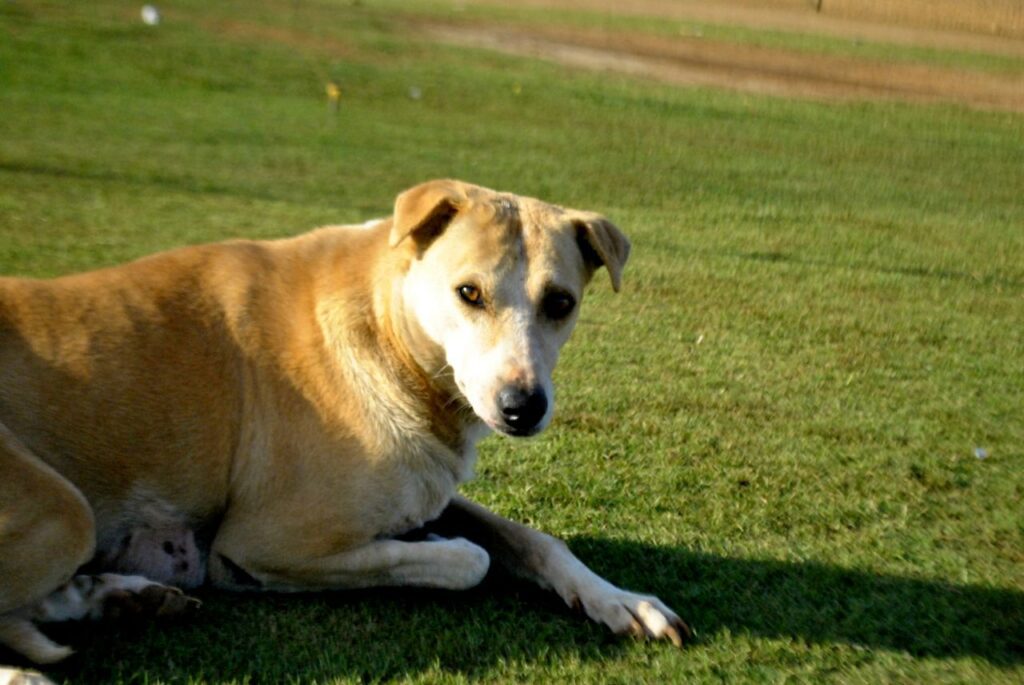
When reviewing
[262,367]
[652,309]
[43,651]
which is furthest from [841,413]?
[43,651]

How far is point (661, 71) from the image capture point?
20.0 m

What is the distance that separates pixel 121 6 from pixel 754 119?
11.6m

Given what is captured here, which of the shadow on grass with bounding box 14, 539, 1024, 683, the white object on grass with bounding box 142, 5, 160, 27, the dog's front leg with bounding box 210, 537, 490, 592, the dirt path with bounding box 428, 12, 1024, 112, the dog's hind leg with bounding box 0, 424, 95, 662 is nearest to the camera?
the dog's hind leg with bounding box 0, 424, 95, 662

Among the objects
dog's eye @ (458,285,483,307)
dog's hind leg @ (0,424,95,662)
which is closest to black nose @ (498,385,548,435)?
dog's eye @ (458,285,483,307)

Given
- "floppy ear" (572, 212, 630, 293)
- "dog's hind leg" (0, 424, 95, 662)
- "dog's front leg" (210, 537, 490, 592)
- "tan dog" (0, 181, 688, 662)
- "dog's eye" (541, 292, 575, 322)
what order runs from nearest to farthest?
"dog's hind leg" (0, 424, 95, 662) < "tan dog" (0, 181, 688, 662) < "dog's front leg" (210, 537, 490, 592) < "dog's eye" (541, 292, 575, 322) < "floppy ear" (572, 212, 630, 293)

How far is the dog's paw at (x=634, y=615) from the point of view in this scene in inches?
142

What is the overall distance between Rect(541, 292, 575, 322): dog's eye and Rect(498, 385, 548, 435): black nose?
0.34m

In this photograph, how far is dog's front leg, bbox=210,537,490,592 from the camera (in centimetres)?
373

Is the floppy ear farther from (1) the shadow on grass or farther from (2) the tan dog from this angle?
(1) the shadow on grass

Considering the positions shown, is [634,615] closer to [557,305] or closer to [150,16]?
[557,305]

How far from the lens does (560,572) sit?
383 centimetres

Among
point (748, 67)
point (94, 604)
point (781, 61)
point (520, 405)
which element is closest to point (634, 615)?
point (520, 405)

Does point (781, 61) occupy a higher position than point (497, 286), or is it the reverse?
point (497, 286)

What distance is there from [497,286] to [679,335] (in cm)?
325
